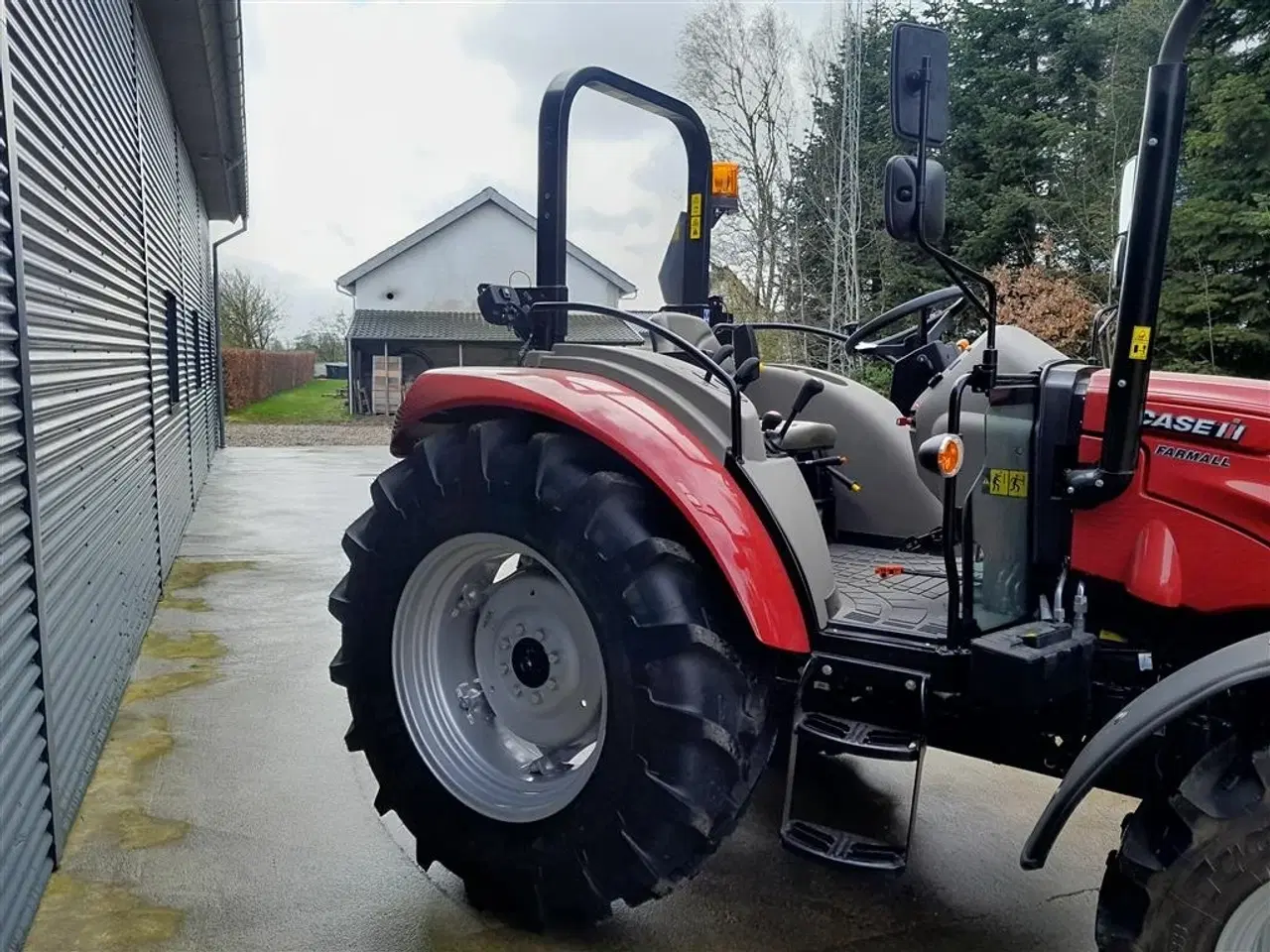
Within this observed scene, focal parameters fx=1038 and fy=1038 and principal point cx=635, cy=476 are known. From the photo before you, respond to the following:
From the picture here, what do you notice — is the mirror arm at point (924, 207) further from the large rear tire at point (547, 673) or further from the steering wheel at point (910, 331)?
the large rear tire at point (547, 673)

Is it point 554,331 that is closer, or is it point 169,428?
point 554,331

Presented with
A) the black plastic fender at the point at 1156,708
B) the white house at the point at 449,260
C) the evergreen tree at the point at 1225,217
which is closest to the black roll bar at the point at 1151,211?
the black plastic fender at the point at 1156,708

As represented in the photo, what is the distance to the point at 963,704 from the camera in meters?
2.22

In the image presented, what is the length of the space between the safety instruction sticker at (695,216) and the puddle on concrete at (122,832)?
252 centimetres

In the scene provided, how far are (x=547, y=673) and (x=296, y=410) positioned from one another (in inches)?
1016

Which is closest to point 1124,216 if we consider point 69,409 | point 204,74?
point 69,409

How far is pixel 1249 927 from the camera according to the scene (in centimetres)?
175

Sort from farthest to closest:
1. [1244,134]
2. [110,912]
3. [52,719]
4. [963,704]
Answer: [1244,134], [52,719], [110,912], [963,704]

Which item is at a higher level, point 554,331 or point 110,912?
point 554,331

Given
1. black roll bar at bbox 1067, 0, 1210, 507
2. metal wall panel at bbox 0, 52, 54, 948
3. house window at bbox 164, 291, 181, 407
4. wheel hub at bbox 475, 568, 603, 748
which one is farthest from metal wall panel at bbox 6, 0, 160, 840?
black roll bar at bbox 1067, 0, 1210, 507

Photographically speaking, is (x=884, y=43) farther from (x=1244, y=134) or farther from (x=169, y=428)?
(x=169, y=428)

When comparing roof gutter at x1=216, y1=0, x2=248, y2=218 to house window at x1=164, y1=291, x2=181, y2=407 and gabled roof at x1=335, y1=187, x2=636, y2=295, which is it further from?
gabled roof at x1=335, y1=187, x2=636, y2=295

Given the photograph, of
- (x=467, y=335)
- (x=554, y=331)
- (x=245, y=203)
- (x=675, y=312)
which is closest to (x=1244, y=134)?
(x=675, y=312)

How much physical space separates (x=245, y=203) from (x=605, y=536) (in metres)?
13.8
